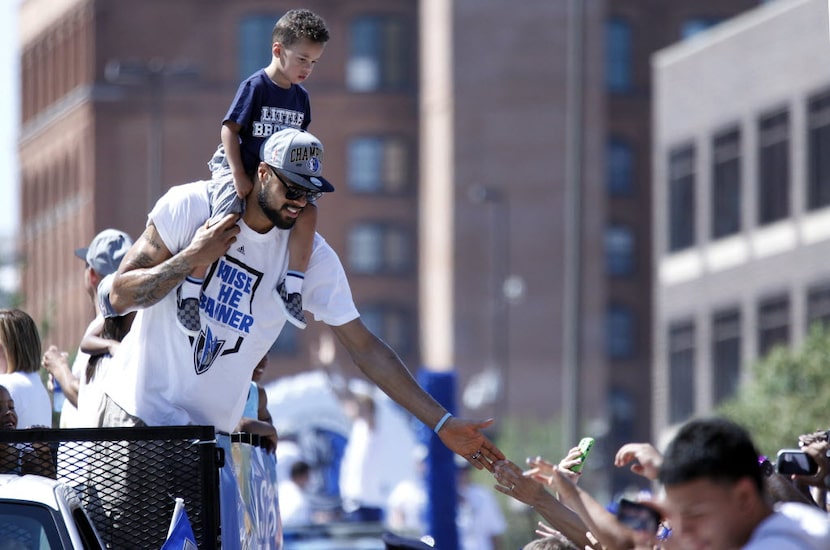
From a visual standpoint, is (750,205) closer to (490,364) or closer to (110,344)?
(490,364)

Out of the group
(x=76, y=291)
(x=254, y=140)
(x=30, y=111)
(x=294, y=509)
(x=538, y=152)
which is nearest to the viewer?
(x=254, y=140)

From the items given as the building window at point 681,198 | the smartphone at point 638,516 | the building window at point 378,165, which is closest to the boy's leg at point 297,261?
the smartphone at point 638,516

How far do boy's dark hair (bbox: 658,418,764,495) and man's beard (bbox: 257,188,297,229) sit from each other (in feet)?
9.43

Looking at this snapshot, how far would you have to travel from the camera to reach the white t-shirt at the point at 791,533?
4.95 metres

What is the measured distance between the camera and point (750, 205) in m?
50.6

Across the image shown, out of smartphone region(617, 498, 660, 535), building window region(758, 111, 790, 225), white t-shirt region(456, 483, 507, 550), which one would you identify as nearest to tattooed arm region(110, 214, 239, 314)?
smartphone region(617, 498, 660, 535)

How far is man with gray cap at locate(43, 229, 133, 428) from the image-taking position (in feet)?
29.9

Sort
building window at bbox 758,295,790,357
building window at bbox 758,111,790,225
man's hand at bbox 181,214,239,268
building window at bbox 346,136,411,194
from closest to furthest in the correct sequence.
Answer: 1. man's hand at bbox 181,214,239,268
2. building window at bbox 758,295,790,357
3. building window at bbox 758,111,790,225
4. building window at bbox 346,136,411,194

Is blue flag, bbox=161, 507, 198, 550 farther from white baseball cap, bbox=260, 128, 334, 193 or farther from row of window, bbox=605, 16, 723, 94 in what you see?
row of window, bbox=605, 16, 723, 94

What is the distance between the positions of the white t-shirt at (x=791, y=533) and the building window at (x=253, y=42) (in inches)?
3431

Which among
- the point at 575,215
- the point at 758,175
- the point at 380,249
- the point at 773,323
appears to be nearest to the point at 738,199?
the point at 758,175

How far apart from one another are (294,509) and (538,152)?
71226 mm

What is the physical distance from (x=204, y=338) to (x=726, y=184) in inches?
1796

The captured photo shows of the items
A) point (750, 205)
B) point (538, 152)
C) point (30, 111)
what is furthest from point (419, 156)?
point (750, 205)
